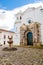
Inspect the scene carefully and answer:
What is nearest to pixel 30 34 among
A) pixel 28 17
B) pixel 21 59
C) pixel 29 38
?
pixel 29 38

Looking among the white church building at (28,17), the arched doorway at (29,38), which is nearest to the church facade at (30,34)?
the arched doorway at (29,38)

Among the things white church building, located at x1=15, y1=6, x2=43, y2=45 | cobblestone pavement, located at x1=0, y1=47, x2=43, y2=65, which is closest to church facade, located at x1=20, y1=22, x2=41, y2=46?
white church building, located at x1=15, y1=6, x2=43, y2=45

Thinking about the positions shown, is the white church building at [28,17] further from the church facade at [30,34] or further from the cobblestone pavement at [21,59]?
the cobblestone pavement at [21,59]

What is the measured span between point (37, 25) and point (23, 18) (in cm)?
308

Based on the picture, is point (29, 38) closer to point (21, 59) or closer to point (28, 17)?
point (28, 17)

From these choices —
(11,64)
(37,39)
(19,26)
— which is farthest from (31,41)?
(11,64)

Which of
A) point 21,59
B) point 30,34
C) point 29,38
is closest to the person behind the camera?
point 21,59

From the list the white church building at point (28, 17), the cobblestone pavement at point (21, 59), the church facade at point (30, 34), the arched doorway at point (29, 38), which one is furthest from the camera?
the arched doorway at point (29, 38)

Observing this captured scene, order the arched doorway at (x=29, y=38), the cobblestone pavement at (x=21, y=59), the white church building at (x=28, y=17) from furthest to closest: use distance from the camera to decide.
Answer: the arched doorway at (x=29, y=38) < the white church building at (x=28, y=17) < the cobblestone pavement at (x=21, y=59)

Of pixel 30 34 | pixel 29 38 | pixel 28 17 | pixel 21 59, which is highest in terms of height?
pixel 28 17

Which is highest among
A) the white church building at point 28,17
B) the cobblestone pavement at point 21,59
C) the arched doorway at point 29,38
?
the white church building at point 28,17

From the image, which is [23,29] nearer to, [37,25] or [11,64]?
[37,25]

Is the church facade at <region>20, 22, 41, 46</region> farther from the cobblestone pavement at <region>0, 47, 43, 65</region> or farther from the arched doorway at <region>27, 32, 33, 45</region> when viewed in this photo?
the cobblestone pavement at <region>0, 47, 43, 65</region>

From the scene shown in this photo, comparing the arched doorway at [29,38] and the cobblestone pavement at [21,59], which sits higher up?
the arched doorway at [29,38]
